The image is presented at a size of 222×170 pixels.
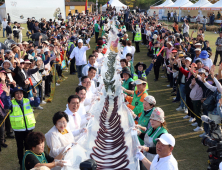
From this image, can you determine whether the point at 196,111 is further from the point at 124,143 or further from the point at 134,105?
the point at 124,143

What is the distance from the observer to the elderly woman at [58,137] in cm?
353

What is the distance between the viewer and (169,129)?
6.64m

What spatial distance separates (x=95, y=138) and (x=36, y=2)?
3508cm

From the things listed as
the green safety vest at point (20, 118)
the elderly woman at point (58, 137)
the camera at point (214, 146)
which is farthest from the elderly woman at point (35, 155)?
the camera at point (214, 146)

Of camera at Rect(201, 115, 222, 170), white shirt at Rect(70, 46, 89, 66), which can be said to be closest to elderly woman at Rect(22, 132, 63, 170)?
camera at Rect(201, 115, 222, 170)

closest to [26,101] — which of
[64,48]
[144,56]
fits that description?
[64,48]

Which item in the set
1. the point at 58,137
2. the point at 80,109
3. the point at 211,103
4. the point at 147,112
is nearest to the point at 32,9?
the point at 80,109

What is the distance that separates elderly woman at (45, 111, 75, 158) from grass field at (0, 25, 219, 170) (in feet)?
6.45

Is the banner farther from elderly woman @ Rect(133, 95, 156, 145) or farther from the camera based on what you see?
the camera

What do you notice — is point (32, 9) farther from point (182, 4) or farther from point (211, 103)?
point (211, 103)

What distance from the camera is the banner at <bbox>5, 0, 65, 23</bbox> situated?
33.9 meters

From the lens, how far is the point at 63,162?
3.04 m

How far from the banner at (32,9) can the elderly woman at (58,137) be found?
1366 inches

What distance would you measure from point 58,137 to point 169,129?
3.95 m
